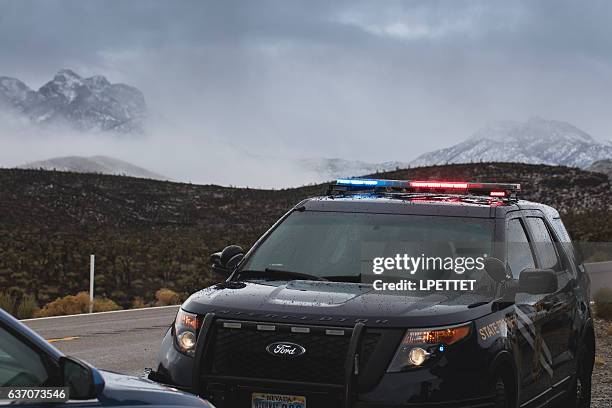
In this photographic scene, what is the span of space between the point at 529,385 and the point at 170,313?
Answer: 543 inches

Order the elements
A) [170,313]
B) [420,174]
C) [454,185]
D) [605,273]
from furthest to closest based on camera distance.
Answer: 1. [420,174]
2. [605,273]
3. [170,313]
4. [454,185]

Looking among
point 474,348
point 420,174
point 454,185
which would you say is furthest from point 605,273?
point 420,174

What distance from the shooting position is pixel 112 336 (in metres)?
15.5

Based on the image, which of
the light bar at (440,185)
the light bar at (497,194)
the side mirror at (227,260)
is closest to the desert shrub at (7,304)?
the side mirror at (227,260)

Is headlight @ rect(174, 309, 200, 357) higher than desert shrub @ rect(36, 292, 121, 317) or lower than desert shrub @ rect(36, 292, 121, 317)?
higher

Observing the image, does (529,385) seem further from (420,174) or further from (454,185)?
(420,174)

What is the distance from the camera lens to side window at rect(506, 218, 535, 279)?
24.2 ft

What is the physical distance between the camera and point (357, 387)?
592 cm

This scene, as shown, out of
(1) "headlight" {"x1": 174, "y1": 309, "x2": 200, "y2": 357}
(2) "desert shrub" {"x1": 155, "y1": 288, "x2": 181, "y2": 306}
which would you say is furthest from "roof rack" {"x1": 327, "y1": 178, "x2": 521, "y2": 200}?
(2) "desert shrub" {"x1": 155, "y1": 288, "x2": 181, "y2": 306}

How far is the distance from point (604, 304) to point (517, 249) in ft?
42.4

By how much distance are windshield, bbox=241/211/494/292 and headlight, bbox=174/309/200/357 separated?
3.08 ft

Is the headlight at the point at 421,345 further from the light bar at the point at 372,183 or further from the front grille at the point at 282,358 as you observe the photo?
the light bar at the point at 372,183

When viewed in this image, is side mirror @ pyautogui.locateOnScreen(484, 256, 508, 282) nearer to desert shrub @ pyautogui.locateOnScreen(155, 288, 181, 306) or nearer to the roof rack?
the roof rack

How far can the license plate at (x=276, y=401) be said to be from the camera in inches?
236
